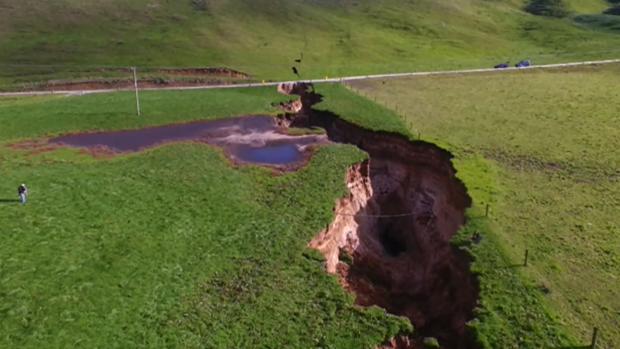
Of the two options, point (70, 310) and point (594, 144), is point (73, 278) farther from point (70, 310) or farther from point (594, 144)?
point (594, 144)

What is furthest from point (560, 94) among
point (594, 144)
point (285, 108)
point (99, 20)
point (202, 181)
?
point (99, 20)

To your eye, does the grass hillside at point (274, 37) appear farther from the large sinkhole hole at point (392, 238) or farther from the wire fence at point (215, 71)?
the large sinkhole hole at point (392, 238)

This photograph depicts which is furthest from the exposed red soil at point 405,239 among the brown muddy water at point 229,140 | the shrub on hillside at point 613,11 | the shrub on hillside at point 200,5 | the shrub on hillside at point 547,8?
the shrub on hillside at point 613,11

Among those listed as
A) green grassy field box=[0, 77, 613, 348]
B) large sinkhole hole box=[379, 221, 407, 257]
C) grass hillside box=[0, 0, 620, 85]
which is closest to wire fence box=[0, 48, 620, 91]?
grass hillside box=[0, 0, 620, 85]

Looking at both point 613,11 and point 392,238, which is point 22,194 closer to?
point 392,238

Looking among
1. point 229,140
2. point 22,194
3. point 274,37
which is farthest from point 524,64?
point 22,194
